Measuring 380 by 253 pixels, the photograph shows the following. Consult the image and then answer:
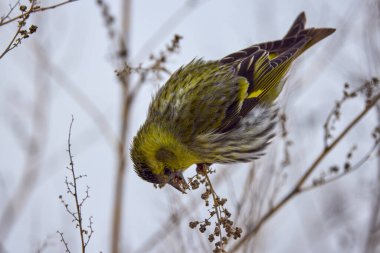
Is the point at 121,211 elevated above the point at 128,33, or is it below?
below

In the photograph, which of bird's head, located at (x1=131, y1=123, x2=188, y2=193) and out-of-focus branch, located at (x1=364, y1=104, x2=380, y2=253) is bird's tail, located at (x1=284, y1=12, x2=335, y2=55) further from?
bird's head, located at (x1=131, y1=123, x2=188, y2=193)

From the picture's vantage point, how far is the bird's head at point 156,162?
435cm

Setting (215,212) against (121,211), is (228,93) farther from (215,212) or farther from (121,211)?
(215,212)

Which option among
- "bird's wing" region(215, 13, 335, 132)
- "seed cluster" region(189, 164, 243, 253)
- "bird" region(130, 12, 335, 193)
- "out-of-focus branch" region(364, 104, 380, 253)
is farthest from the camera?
"bird's wing" region(215, 13, 335, 132)

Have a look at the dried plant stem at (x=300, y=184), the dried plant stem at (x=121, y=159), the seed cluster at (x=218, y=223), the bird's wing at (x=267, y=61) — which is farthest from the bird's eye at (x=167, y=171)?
the seed cluster at (x=218, y=223)

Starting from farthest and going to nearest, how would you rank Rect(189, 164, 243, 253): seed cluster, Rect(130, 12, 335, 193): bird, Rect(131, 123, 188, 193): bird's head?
Rect(130, 12, 335, 193): bird → Rect(131, 123, 188, 193): bird's head → Rect(189, 164, 243, 253): seed cluster

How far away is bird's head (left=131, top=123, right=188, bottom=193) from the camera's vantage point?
4352mm

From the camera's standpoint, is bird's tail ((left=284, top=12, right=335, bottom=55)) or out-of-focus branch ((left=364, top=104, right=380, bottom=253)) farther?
bird's tail ((left=284, top=12, right=335, bottom=55))

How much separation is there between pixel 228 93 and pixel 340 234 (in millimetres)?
1787

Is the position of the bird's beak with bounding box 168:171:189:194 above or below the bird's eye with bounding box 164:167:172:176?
below

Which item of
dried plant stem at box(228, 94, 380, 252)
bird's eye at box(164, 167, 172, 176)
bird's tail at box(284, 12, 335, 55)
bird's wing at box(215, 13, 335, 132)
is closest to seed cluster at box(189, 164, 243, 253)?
dried plant stem at box(228, 94, 380, 252)

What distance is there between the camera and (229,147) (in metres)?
5.05

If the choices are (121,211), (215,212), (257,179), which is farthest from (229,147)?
(215,212)

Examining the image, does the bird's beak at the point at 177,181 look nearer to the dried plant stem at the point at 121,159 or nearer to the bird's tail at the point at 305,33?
the dried plant stem at the point at 121,159
